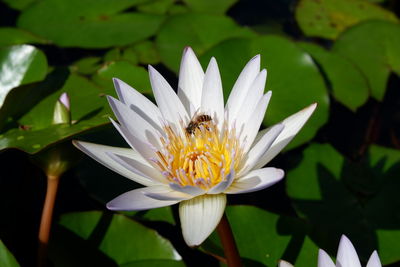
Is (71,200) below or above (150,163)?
below

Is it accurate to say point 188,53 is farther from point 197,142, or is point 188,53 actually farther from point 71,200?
point 71,200

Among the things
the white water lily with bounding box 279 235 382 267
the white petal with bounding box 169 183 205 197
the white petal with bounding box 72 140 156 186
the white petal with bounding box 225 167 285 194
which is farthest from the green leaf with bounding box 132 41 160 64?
the white water lily with bounding box 279 235 382 267

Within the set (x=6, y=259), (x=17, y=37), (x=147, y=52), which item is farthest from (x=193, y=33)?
(x=6, y=259)

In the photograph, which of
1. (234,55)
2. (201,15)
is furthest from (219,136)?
(201,15)

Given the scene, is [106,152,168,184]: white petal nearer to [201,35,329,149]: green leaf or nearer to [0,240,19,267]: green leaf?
[0,240,19,267]: green leaf

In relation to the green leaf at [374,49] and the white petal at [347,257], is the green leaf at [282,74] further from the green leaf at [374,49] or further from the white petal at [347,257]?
the white petal at [347,257]

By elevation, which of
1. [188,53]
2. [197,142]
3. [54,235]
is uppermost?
[188,53]
